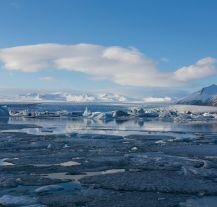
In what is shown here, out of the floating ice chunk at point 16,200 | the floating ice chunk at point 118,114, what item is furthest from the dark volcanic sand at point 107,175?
the floating ice chunk at point 118,114

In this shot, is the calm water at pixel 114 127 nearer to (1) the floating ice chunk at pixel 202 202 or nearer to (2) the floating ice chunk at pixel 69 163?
(2) the floating ice chunk at pixel 69 163

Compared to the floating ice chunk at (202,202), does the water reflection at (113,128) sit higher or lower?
higher

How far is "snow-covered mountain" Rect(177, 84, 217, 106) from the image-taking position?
81.4m

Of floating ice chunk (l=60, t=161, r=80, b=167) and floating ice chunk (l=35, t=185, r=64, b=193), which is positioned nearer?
floating ice chunk (l=35, t=185, r=64, b=193)

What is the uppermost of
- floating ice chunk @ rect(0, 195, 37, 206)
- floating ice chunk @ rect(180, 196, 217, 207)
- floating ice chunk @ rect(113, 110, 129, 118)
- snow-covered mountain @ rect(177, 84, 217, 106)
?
snow-covered mountain @ rect(177, 84, 217, 106)

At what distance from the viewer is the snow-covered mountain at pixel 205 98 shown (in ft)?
267

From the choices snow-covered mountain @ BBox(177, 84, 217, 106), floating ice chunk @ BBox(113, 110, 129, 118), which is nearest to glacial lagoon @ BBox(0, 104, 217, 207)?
floating ice chunk @ BBox(113, 110, 129, 118)

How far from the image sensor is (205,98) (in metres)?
84.3

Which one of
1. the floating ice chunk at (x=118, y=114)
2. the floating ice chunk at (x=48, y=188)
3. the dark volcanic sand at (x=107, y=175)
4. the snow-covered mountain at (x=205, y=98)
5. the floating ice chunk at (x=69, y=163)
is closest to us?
the dark volcanic sand at (x=107, y=175)

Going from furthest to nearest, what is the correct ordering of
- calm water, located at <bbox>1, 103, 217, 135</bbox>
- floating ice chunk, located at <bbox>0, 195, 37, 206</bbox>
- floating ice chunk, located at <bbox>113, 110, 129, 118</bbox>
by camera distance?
floating ice chunk, located at <bbox>113, 110, 129, 118</bbox>
calm water, located at <bbox>1, 103, 217, 135</bbox>
floating ice chunk, located at <bbox>0, 195, 37, 206</bbox>

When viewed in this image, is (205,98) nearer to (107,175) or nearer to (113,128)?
(113,128)

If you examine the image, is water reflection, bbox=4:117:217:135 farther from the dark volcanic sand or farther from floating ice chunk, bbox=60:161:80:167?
floating ice chunk, bbox=60:161:80:167

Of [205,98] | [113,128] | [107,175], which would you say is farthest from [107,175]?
[205,98]

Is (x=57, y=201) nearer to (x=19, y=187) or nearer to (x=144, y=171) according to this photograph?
(x=19, y=187)
